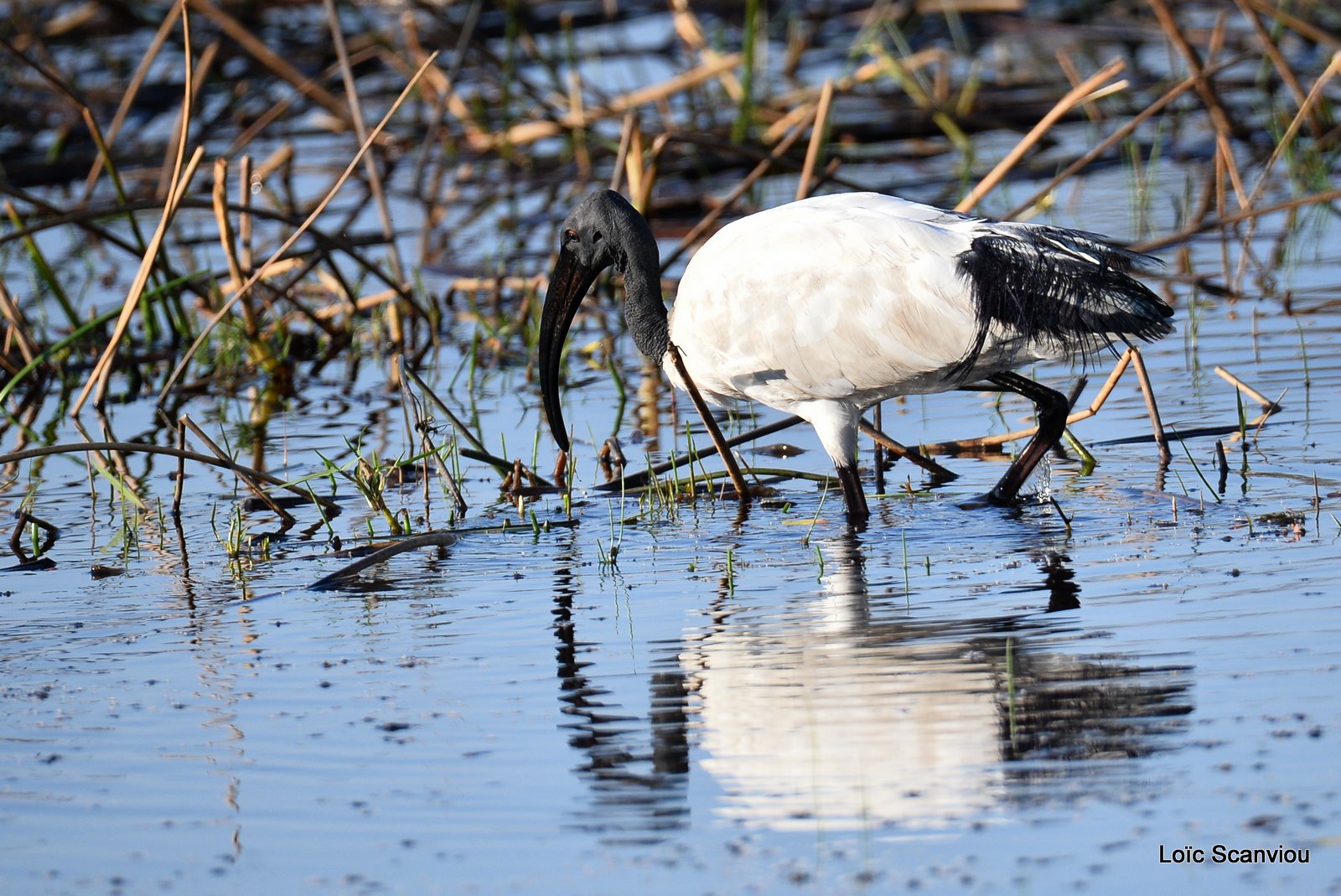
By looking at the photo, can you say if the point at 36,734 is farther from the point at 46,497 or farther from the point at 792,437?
the point at 792,437

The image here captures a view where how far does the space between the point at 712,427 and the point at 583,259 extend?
1.01 m

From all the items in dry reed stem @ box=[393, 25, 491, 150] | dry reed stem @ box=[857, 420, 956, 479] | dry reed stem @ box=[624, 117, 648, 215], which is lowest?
dry reed stem @ box=[857, 420, 956, 479]

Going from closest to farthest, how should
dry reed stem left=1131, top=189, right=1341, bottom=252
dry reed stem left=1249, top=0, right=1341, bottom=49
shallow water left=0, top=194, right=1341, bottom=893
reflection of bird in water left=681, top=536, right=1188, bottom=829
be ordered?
shallow water left=0, top=194, right=1341, bottom=893, reflection of bird in water left=681, top=536, right=1188, bottom=829, dry reed stem left=1131, top=189, right=1341, bottom=252, dry reed stem left=1249, top=0, right=1341, bottom=49

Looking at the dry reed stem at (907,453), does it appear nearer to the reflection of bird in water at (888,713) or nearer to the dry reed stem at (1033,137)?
the dry reed stem at (1033,137)

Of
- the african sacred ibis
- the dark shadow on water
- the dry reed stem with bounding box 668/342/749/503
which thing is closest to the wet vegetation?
the dry reed stem with bounding box 668/342/749/503

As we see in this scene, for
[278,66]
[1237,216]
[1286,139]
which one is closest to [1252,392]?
[1237,216]

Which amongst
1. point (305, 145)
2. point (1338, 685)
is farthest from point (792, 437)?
point (305, 145)

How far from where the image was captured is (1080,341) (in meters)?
5.64

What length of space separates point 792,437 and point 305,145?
9.04m

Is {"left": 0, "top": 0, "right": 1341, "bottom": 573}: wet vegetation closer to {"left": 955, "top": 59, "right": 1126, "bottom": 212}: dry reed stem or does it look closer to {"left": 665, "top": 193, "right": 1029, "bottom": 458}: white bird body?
{"left": 955, "top": 59, "right": 1126, "bottom": 212}: dry reed stem

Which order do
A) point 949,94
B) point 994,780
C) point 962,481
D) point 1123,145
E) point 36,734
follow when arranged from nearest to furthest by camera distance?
point 994,780
point 36,734
point 962,481
point 1123,145
point 949,94

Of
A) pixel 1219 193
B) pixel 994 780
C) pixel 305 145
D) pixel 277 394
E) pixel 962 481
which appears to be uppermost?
pixel 305 145

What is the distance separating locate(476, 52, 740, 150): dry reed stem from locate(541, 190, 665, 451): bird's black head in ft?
15.1

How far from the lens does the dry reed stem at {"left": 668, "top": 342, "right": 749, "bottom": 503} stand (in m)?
6.12
